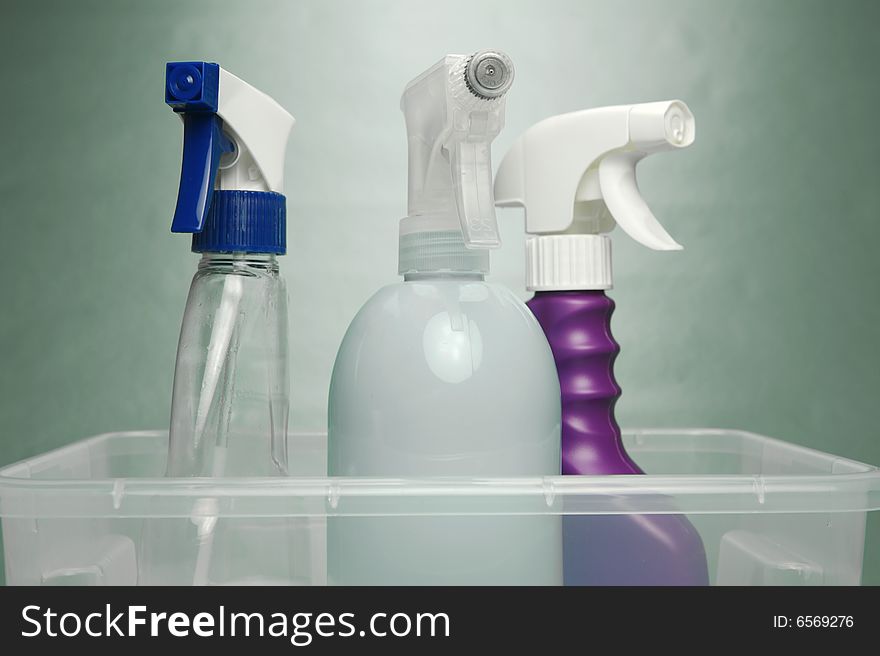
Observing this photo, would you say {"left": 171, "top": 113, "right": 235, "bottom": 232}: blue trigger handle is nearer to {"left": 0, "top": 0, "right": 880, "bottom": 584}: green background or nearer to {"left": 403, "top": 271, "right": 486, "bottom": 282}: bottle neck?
{"left": 403, "top": 271, "right": 486, "bottom": 282}: bottle neck

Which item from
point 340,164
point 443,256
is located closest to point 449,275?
point 443,256

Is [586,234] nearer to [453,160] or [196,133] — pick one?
[453,160]

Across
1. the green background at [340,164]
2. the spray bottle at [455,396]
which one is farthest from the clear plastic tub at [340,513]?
the green background at [340,164]

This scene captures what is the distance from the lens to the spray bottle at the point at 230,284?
0.41 metres

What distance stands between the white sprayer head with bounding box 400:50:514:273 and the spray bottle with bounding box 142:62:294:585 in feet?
0.22

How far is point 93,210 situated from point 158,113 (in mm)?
97

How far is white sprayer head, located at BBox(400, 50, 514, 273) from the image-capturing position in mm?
403

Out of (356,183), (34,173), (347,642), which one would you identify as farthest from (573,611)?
(34,173)

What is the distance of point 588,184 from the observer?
48 cm

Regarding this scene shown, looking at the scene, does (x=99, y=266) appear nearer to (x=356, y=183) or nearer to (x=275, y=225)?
(x=356, y=183)

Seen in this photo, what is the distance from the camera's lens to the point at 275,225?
44 centimetres

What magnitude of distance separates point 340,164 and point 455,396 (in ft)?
1.35

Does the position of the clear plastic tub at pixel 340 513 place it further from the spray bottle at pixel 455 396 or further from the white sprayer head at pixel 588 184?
the white sprayer head at pixel 588 184

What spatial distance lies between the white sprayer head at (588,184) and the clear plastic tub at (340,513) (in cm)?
13
